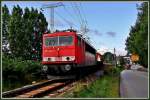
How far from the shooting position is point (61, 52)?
23.5m

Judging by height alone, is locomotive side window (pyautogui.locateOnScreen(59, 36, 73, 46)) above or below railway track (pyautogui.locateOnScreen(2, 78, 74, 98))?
above

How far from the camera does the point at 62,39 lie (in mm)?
23812

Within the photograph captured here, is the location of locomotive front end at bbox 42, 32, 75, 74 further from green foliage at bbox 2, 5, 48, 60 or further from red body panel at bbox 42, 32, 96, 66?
green foliage at bbox 2, 5, 48, 60

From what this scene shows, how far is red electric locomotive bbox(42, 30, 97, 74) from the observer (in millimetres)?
23281

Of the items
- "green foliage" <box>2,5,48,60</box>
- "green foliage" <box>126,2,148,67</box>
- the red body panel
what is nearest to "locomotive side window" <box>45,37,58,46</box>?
the red body panel

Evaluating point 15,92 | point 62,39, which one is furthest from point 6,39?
point 15,92

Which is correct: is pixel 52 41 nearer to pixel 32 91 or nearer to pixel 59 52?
pixel 59 52

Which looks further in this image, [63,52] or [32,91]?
[63,52]

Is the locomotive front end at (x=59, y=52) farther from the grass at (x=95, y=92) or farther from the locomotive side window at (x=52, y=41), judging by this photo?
the grass at (x=95, y=92)

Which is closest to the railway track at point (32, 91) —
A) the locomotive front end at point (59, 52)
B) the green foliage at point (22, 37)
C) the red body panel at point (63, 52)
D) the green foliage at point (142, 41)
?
the locomotive front end at point (59, 52)

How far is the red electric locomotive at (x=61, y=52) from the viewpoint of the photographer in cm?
2328

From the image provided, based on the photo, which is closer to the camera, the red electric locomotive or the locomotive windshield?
the red electric locomotive

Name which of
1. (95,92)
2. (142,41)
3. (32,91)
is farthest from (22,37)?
(95,92)

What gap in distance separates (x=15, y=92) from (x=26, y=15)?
3520 cm
